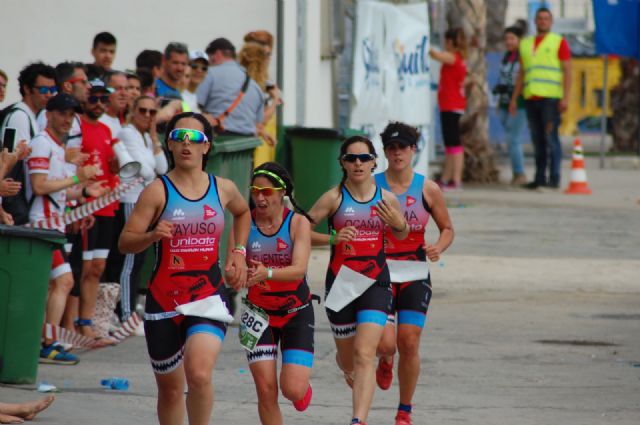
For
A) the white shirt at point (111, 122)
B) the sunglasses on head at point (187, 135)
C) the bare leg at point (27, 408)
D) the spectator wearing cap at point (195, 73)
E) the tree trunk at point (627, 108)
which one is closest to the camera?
the sunglasses on head at point (187, 135)

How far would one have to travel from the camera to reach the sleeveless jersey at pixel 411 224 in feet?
28.2

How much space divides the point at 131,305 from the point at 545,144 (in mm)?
12342

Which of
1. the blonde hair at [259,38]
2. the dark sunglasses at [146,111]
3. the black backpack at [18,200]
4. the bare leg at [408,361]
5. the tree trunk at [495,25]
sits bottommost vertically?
the bare leg at [408,361]

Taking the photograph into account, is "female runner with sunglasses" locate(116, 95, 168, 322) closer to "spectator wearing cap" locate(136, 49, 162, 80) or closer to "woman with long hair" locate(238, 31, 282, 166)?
"spectator wearing cap" locate(136, 49, 162, 80)

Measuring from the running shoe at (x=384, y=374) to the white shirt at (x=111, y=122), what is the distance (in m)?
2.89

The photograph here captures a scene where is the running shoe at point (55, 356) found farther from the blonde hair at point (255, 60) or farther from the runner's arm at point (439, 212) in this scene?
the blonde hair at point (255, 60)

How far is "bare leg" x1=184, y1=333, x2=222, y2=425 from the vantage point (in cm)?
676

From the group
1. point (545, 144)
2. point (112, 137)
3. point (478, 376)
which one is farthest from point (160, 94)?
point (545, 144)

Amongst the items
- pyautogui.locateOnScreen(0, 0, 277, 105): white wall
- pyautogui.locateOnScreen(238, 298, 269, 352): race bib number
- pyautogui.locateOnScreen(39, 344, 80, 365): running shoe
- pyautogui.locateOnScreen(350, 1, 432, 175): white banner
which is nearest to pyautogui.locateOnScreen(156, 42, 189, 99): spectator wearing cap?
pyautogui.locateOnScreen(39, 344, 80, 365): running shoe

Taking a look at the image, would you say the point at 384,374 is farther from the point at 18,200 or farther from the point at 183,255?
the point at 18,200

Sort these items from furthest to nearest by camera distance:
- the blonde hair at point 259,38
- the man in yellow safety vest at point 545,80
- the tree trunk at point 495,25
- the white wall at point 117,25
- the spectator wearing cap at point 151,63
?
the tree trunk at point 495,25, the man in yellow safety vest at point 545,80, the white wall at point 117,25, the blonde hair at point 259,38, the spectator wearing cap at point 151,63

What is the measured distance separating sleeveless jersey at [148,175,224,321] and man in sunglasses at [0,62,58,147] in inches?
110

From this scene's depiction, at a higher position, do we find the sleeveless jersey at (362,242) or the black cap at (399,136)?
the black cap at (399,136)

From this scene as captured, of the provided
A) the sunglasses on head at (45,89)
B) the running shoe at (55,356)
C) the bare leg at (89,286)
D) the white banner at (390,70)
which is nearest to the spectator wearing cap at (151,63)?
the bare leg at (89,286)
